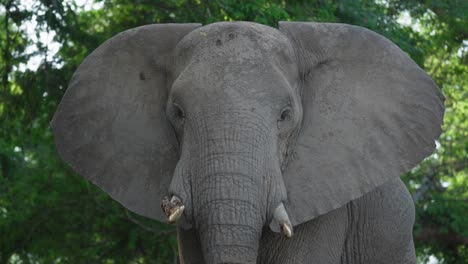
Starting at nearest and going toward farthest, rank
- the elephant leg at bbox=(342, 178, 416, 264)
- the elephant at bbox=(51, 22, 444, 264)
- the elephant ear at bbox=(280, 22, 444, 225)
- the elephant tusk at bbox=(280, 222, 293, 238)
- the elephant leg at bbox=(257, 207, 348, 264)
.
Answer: the elephant tusk at bbox=(280, 222, 293, 238)
the elephant at bbox=(51, 22, 444, 264)
the elephant leg at bbox=(257, 207, 348, 264)
the elephant ear at bbox=(280, 22, 444, 225)
the elephant leg at bbox=(342, 178, 416, 264)

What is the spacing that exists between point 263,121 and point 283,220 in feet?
1.97

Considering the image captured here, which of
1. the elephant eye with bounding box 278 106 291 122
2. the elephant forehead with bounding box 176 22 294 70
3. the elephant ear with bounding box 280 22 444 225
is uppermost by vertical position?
the elephant forehead with bounding box 176 22 294 70

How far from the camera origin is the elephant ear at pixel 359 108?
7328 millimetres

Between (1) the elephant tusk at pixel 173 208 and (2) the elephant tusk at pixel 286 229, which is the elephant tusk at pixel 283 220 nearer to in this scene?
(2) the elephant tusk at pixel 286 229

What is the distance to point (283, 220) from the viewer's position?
6461 mm

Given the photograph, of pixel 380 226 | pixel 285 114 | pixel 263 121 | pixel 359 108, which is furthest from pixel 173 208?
pixel 380 226

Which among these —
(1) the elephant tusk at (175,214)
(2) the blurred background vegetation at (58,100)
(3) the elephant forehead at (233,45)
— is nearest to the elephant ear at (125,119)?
(3) the elephant forehead at (233,45)

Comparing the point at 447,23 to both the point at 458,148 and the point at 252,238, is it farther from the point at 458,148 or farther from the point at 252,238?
the point at 252,238

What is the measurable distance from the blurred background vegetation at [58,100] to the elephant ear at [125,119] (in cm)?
357

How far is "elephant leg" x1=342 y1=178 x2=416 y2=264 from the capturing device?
8.07 m

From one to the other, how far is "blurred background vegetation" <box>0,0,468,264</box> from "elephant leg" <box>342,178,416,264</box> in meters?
3.14

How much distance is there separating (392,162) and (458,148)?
11477 millimetres

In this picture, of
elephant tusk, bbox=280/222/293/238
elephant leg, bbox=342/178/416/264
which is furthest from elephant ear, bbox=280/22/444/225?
elephant tusk, bbox=280/222/293/238

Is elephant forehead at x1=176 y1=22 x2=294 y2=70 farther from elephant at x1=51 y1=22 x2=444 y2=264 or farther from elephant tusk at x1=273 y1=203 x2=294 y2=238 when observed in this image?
elephant tusk at x1=273 y1=203 x2=294 y2=238
